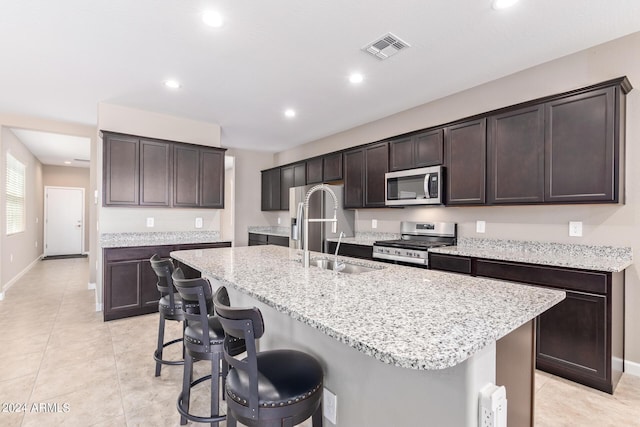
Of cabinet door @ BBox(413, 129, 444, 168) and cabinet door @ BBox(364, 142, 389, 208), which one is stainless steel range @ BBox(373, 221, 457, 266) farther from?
cabinet door @ BBox(413, 129, 444, 168)

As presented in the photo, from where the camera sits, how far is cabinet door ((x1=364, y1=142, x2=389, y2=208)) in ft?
13.3

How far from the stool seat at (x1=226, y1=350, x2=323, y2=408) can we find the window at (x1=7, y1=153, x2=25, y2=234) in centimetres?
613

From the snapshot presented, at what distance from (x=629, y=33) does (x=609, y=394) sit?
2.71 m

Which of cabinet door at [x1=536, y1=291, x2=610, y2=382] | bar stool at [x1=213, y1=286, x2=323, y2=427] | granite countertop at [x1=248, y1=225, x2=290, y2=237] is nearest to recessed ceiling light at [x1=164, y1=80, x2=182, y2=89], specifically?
bar stool at [x1=213, y1=286, x2=323, y2=427]

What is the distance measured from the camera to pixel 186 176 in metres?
4.40

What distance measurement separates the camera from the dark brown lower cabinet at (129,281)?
358 cm

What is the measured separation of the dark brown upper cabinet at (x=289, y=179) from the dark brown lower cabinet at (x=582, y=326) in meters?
3.72

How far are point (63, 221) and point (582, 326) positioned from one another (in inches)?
447

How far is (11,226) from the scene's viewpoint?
17.6ft

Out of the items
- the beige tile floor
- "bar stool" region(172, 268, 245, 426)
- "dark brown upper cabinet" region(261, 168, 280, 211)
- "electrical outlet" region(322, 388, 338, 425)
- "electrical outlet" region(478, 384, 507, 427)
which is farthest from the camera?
"dark brown upper cabinet" region(261, 168, 280, 211)

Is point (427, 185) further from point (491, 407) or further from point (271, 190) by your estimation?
point (271, 190)

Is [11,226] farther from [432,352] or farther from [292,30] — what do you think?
[432,352]

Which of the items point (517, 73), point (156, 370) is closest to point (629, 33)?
point (517, 73)

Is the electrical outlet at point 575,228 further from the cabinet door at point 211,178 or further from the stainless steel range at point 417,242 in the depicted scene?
the cabinet door at point 211,178
